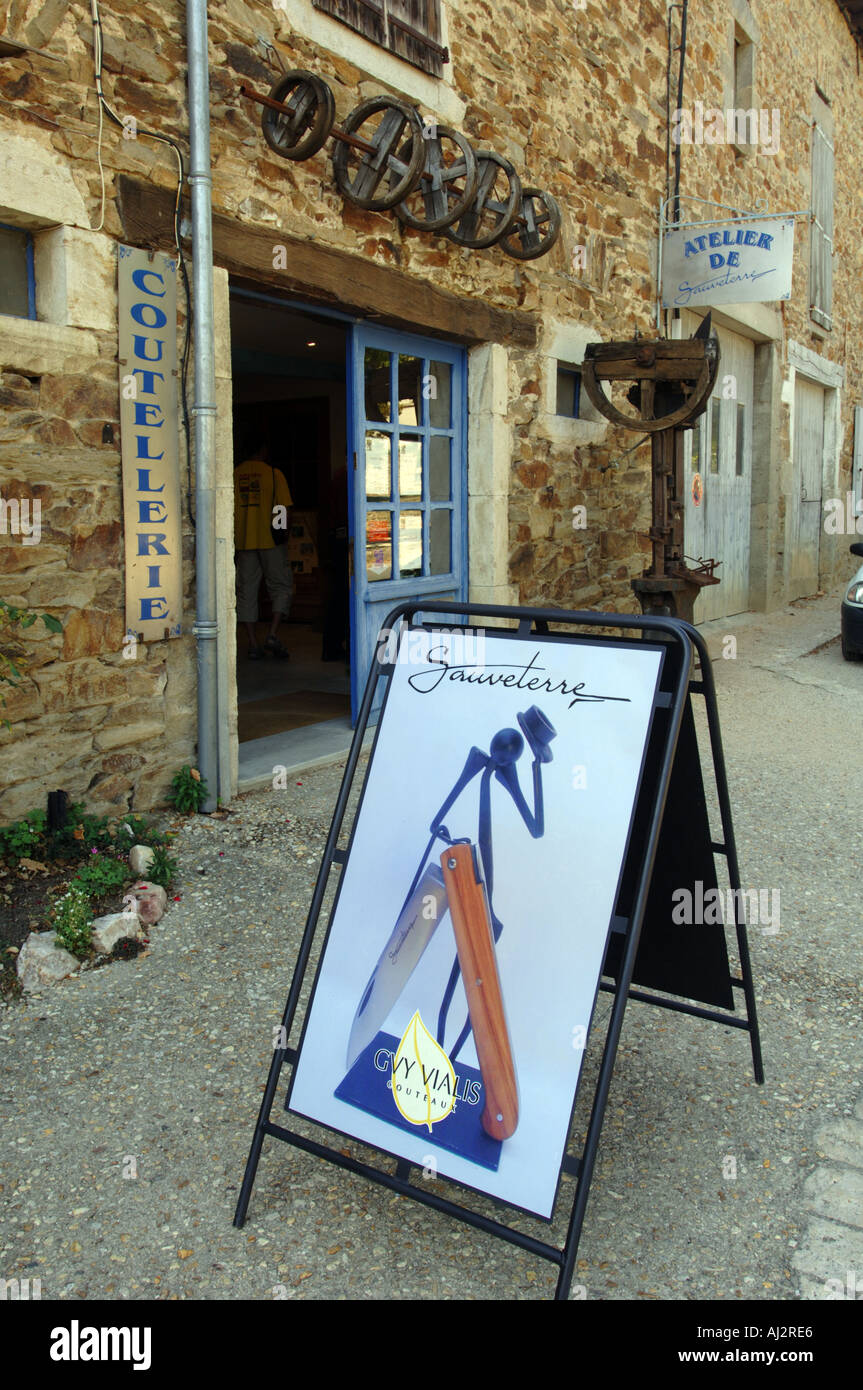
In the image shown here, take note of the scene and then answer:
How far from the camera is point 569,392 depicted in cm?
741

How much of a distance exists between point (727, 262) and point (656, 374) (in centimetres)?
191

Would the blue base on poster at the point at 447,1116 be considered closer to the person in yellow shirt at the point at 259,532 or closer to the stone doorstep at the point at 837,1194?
the stone doorstep at the point at 837,1194

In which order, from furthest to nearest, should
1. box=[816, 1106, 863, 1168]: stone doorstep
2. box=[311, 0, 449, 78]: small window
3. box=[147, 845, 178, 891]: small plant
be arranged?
1. box=[311, 0, 449, 78]: small window
2. box=[147, 845, 178, 891]: small plant
3. box=[816, 1106, 863, 1168]: stone doorstep

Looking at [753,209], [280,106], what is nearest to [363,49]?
[280,106]

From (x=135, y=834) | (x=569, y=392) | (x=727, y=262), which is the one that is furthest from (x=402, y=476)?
(x=727, y=262)

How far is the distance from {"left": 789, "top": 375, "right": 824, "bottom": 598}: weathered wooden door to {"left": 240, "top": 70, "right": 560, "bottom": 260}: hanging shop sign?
7476mm

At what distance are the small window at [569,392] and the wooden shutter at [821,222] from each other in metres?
6.80

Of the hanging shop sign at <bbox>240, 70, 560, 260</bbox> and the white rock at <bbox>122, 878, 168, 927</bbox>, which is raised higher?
the hanging shop sign at <bbox>240, 70, 560, 260</bbox>

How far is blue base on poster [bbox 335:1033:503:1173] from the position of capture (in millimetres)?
1911

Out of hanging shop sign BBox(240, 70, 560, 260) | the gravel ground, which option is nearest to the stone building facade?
hanging shop sign BBox(240, 70, 560, 260)

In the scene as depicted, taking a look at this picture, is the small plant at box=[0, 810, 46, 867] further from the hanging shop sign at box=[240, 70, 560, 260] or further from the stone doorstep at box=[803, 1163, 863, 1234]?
the hanging shop sign at box=[240, 70, 560, 260]

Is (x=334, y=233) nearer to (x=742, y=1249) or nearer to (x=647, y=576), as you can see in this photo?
(x=647, y=576)

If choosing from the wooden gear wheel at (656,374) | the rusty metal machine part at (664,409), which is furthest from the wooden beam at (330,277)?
Answer: the rusty metal machine part at (664,409)

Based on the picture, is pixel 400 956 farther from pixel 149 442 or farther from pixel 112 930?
pixel 149 442
